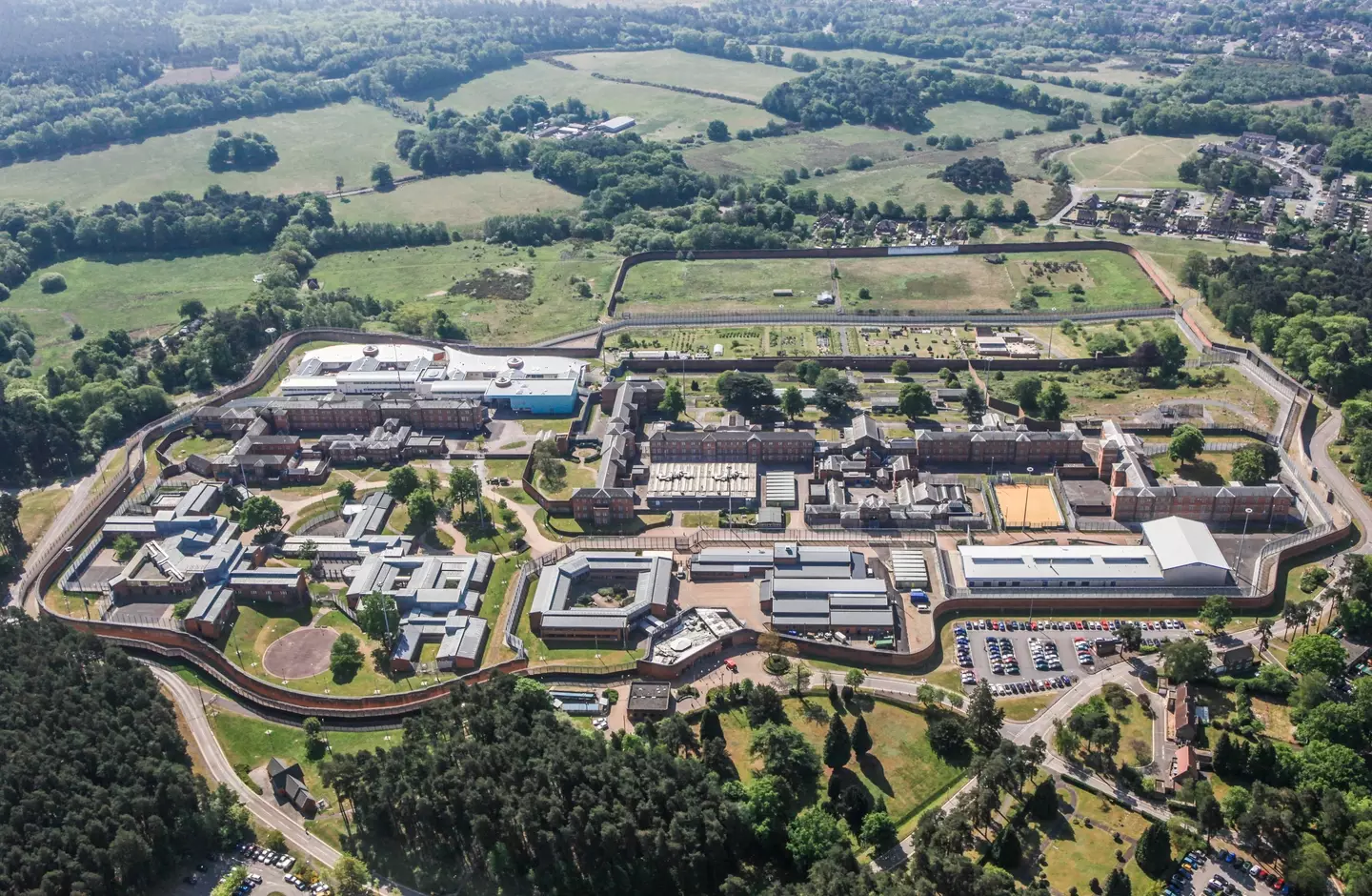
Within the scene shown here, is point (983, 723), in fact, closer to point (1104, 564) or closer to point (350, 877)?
point (1104, 564)

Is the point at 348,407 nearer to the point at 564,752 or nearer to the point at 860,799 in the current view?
the point at 564,752

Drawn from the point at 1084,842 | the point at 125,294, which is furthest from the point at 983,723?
the point at 125,294

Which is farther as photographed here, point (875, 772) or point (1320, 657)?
point (1320, 657)

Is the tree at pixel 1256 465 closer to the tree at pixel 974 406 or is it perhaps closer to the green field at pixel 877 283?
the tree at pixel 974 406

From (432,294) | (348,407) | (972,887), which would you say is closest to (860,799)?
(972,887)

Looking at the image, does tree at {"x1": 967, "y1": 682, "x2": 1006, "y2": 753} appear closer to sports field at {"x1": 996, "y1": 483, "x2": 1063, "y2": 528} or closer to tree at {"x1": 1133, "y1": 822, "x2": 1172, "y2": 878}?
tree at {"x1": 1133, "y1": 822, "x2": 1172, "y2": 878}

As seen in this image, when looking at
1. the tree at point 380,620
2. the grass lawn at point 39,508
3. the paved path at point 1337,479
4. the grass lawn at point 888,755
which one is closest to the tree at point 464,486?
the tree at point 380,620

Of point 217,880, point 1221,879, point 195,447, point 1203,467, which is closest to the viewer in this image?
point 1221,879
